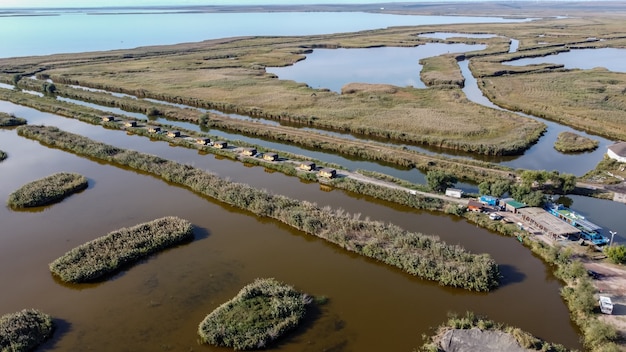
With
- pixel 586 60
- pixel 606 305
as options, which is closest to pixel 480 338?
pixel 606 305

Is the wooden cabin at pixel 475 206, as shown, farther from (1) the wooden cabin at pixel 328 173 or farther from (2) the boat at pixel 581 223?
(1) the wooden cabin at pixel 328 173

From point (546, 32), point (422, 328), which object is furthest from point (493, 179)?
point (546, 32)

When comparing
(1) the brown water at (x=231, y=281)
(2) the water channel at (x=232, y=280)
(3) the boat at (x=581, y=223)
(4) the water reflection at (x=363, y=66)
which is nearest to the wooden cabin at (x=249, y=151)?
(1) the brown water at (x=231, y=281)

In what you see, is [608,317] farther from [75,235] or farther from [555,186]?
[75,235]

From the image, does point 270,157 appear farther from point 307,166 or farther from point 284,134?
point 284,134

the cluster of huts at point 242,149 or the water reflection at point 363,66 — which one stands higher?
the water reflection at point 363,66

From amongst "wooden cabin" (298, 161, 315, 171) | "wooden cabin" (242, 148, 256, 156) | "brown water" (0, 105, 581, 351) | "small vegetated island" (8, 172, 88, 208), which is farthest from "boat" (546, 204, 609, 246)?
"small vegetated island" (8, 172, 88, 208)
